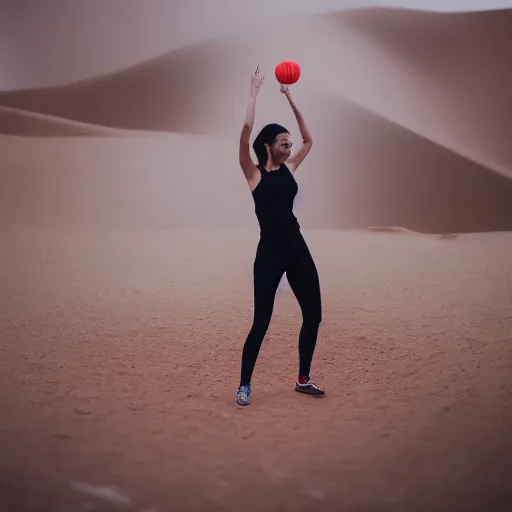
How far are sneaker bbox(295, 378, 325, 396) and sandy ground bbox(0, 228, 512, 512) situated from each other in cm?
4

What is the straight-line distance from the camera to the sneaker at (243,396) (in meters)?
2.79

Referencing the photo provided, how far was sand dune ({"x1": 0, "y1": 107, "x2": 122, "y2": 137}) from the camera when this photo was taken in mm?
14477

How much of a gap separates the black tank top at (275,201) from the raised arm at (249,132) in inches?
2.7

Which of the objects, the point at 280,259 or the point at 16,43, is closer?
the point at 280,259

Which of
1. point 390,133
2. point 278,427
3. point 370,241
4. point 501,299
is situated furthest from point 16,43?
point 278,427

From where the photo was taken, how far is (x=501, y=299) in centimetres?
504

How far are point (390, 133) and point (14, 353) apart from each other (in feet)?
A: 38.8

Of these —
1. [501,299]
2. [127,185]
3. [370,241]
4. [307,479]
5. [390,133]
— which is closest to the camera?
[307,479]

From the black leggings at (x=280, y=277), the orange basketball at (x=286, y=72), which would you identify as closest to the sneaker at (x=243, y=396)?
the black leggings at (x=280, y=277)

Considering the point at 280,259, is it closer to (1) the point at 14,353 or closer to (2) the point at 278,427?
(2) the point at 278,427

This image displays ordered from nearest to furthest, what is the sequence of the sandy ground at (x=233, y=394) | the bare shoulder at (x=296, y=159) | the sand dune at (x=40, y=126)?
the sandy ground at (x=233, y=394)
the bare shoulder at (x=296, y=159)
the sand dune at (x=40, y=126)

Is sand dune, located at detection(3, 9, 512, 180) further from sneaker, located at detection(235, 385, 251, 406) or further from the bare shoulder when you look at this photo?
sneaker, located at detection(235, 385, 251, 406)

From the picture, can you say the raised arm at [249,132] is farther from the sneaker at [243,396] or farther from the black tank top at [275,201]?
the sneaker at [243,396]

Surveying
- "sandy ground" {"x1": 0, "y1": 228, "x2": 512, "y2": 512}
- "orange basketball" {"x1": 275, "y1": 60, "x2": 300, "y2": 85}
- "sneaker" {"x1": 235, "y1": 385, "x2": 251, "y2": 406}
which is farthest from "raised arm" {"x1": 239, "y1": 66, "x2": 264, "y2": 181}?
"sandy ground" {"x1": 0, "y1": 228, "x2": 512, "y2": 512}
